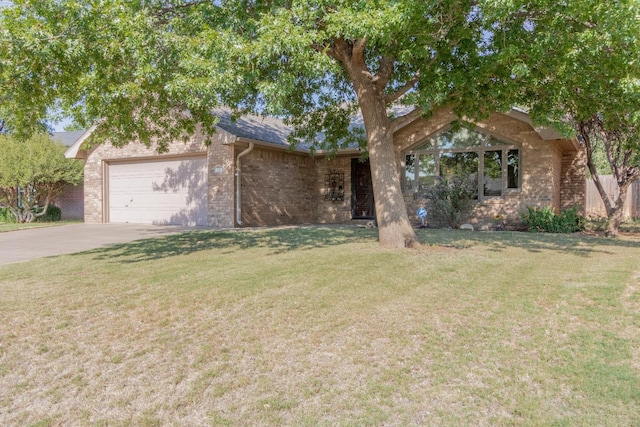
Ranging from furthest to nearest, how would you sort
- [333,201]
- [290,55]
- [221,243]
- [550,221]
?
1. [333,201]
2. [550,221]
3. [221,243]
4. [290,55]

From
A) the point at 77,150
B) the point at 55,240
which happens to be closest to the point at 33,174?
the point at 77,150

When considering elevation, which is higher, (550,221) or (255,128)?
(255,128)

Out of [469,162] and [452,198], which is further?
[469,162]

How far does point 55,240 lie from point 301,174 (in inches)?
325

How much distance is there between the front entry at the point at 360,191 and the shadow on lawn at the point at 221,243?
4749 mm

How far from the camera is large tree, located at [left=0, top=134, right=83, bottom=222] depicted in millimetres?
16844

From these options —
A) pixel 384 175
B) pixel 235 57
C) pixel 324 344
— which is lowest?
pixel 324 344

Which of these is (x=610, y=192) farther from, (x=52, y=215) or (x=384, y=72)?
(x=52, y=215)

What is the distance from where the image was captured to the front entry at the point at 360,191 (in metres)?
16.1

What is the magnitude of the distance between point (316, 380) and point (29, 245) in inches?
375

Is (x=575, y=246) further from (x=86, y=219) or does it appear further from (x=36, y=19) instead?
(x=86, y=219)

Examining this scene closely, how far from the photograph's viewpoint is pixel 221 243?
31.2 ft

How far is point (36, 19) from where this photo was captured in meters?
6.12

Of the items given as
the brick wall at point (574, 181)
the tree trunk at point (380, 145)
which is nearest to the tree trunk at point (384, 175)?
the tree trunk at point (380, 145)
